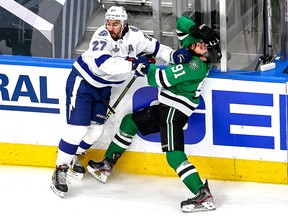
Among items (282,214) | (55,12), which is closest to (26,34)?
(55,12)

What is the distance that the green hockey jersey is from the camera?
6234mm

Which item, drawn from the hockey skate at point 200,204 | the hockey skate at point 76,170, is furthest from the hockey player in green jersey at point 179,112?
the hockey skate at point 76,170

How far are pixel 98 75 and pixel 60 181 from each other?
699mm

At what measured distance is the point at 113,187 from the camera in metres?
6.63

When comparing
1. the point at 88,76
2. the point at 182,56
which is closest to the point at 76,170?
the point at 88,76

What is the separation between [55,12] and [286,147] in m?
1.74

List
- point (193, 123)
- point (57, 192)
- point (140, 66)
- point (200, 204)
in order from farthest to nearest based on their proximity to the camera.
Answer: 1. point (193, 123)
2. point (57, 192)
3. point (200, 204)
4. point (140, 66)

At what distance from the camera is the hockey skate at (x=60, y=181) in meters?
6.47

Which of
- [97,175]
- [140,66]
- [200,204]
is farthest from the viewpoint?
[97,175]

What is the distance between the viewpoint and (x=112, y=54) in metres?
6.38

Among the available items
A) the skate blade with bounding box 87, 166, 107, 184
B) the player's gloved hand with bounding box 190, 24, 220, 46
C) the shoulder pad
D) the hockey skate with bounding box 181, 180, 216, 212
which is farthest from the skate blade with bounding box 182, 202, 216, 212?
the shoulder pad

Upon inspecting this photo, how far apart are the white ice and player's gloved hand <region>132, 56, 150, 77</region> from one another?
2.63 ft

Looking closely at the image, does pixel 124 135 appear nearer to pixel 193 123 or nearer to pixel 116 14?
pixel 193 123

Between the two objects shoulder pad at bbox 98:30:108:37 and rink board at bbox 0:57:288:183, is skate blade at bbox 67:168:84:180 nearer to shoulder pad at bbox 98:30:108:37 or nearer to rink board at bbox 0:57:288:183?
rink board at bbox 0:57:288:183
